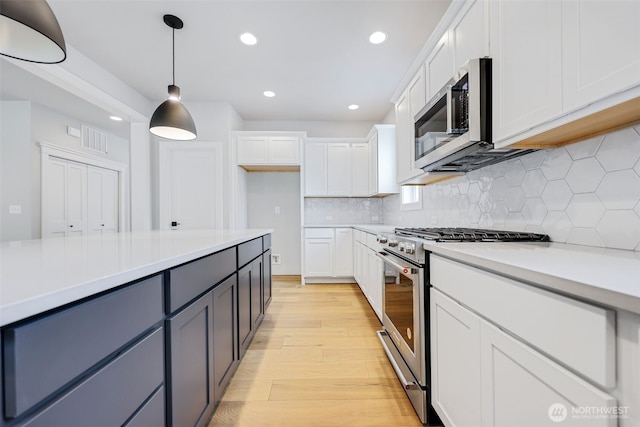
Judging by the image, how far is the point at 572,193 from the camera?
3.76ft

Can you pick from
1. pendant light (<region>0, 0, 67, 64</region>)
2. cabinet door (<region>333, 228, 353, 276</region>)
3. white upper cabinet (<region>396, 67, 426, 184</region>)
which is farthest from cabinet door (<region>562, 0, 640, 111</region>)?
cabinet door (<region>333, 228, 353, 276</region>)

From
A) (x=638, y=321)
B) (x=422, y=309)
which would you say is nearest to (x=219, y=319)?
(x=422, y=309)

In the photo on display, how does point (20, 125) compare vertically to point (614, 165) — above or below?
above

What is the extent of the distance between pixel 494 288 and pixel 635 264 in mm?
339

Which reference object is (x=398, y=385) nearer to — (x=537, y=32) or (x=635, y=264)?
(x=635, y=264)

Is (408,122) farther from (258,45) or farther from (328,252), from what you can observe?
(328,252)

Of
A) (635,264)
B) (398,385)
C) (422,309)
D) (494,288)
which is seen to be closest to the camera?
(635,264)

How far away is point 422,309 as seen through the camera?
1.29 meters

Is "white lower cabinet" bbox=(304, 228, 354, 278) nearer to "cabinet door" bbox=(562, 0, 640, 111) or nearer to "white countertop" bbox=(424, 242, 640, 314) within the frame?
"white countertop" bbox=(424, 242, 640, 314)

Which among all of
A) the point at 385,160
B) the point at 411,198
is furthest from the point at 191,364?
the point at 385,160

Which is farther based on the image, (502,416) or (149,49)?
(149,49)

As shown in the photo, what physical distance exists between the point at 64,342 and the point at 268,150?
12.3ft

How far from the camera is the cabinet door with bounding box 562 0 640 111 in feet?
2.32

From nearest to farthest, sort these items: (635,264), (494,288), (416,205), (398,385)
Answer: (635,264) < (494,288) < (398,385) < (416,205)
